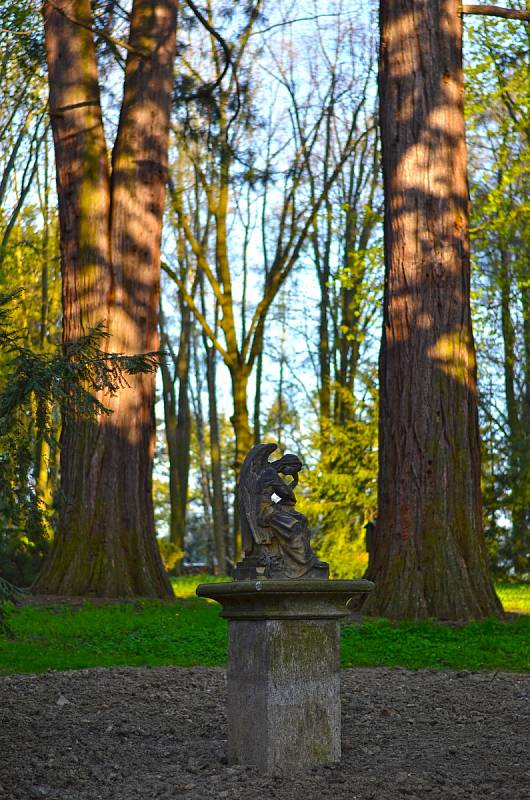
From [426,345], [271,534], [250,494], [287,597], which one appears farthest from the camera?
[426,345]

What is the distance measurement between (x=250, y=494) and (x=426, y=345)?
536 centimetres

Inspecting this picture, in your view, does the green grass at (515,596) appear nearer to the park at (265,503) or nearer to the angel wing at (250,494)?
the park at (265,503)

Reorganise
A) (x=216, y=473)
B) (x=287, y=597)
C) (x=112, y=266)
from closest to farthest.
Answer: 1. (x=287, y=597)
2. (x=112, y=266)
3. (x=216, y=473)

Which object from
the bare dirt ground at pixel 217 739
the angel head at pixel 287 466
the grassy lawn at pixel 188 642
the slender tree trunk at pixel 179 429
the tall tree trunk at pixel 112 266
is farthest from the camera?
the slender tree trunk at pixel 179 429

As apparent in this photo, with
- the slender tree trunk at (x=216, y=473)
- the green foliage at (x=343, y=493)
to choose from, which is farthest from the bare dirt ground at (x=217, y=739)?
the slender tree trunk at (x=216, y=473)

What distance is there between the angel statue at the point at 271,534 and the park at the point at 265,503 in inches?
0.5

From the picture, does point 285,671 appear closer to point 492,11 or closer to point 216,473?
point 492,11

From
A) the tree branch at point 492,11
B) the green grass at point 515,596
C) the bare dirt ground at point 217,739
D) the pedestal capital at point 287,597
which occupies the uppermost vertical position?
the tree branch at point 492,11

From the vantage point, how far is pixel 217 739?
582 centimetres

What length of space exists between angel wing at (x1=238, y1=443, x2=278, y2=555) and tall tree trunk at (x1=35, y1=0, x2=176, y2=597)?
20.5 feet

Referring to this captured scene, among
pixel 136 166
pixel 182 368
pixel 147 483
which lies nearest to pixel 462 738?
pixel 147 483

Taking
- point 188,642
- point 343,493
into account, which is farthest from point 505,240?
point 188,642

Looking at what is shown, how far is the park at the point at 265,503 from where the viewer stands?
515 cm

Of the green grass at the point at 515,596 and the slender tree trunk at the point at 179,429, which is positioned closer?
the green grass at the point at 515,596
